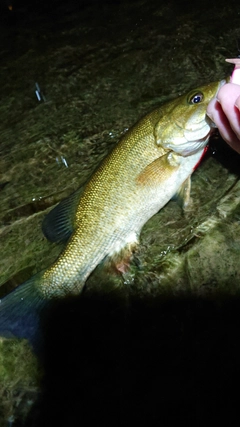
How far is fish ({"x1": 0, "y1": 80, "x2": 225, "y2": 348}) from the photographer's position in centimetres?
276

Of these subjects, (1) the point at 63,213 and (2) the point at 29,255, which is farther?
(2) the point at 29,255

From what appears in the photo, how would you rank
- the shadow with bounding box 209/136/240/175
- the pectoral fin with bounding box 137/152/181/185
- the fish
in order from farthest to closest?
the shadow with bounding box 209/136/240/175
the pectoral fin with bounding box 137/152/181/185
the fish

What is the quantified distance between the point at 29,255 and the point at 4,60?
4157 mm

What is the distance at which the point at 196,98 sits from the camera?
2824 millimetres

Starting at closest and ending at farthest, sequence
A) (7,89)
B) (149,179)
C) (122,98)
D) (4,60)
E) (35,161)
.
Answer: (149,179) → (35,161) → (122,98) → (7,89) → (4,60)

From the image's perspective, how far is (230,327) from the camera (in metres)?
2.32

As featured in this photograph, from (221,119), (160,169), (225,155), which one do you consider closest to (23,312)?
(160,169)

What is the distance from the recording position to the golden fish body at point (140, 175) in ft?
9.12

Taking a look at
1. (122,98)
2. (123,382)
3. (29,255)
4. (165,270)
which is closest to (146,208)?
(165,270)

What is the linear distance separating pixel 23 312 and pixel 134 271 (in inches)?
30.8

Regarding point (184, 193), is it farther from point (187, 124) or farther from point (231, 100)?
point (231, 100)

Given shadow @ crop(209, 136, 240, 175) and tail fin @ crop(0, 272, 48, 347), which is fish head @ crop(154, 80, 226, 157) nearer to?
shadow @ crop(209, 136, 240, 175)

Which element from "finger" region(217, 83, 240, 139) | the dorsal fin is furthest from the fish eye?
the dorsal fin

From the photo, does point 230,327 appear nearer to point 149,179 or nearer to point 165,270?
point 165,270
